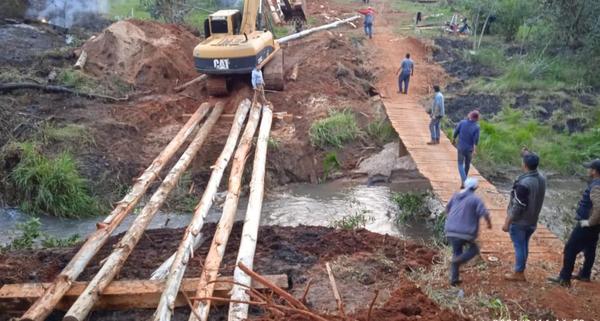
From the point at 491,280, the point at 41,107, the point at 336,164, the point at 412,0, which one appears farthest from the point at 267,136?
the point at 412,0

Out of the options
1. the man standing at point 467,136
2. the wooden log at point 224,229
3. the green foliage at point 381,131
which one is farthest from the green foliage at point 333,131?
the man standing at point 467,136

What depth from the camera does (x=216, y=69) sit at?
15141 millimetres

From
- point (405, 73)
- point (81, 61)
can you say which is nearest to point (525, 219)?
point (405, 73)

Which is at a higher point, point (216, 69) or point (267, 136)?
point (216, 69)

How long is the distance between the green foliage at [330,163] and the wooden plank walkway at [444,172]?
1567mm

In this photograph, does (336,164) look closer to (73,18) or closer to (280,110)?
(280,110)

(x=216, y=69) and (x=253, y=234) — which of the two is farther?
(x=216, y=69)

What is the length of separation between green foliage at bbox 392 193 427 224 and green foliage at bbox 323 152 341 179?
265 cm

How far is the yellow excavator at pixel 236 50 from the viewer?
15.0 metres

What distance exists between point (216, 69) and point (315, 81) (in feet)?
11.1

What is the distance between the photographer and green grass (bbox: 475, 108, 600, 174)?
47.6ft

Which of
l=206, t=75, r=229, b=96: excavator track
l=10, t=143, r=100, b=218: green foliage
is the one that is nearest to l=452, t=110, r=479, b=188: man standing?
l=10, t=143, r=100, b=218: green foliage

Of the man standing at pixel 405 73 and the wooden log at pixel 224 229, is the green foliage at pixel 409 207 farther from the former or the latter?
the man standing at pixel 405 73

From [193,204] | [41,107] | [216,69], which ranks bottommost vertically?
[193,204]
